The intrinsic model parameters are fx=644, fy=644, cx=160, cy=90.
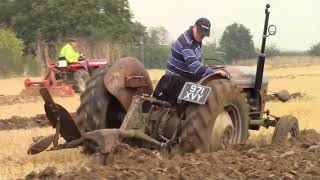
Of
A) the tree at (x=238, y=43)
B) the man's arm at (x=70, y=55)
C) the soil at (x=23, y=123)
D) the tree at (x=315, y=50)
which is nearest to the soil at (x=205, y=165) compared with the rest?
the soil at (x=23, y=123)

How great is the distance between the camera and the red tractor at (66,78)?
69.2ft

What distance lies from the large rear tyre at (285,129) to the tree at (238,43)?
32356 mm

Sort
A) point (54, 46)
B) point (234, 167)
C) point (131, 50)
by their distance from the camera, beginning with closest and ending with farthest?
point (234, 167)
point (54, 46)
point (131, 50)

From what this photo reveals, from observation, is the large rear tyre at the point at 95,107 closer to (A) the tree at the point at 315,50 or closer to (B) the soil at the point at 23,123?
(B) the soil at the point at 23,123

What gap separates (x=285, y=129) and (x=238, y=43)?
4177 cm

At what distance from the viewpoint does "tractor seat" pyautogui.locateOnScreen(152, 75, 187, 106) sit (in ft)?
25.8

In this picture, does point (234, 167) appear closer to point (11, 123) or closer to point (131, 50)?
point (11, 123)

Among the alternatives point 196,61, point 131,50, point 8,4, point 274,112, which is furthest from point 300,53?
point 196,61

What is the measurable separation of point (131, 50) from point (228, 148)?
3893cm

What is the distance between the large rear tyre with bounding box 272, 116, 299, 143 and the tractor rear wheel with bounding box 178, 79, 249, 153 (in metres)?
0.65

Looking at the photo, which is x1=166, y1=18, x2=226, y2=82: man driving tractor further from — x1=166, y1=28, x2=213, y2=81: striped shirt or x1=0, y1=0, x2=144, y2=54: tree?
x1=0, y1=0, x2=144, y2=54: tree

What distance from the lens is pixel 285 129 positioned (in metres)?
8.67

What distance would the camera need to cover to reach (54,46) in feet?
132

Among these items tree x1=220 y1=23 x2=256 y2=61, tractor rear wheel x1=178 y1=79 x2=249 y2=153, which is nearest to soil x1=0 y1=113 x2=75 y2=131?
tractor rear wheel x1=178 y1=79 x2=249 y2=153
